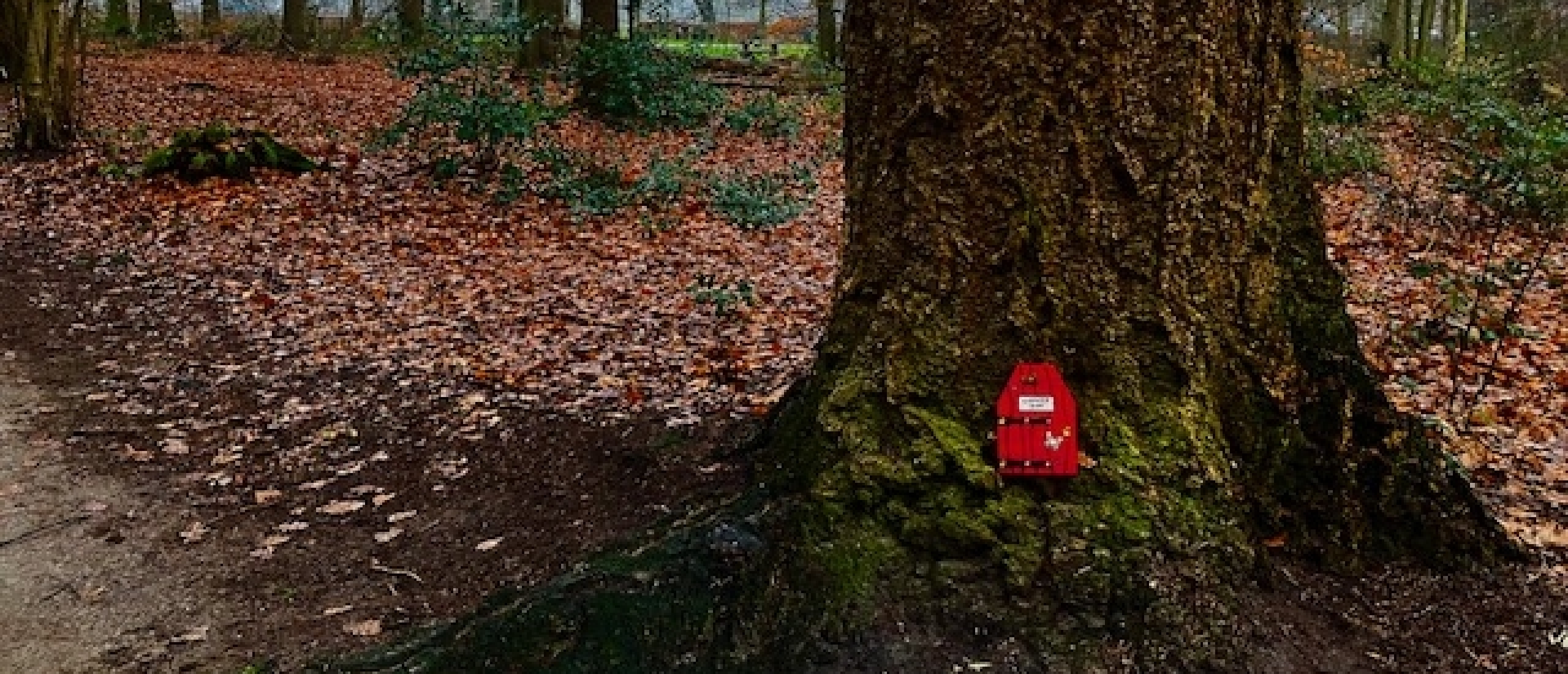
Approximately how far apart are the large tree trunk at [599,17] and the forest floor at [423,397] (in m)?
3.38

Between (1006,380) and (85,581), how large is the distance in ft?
12.2

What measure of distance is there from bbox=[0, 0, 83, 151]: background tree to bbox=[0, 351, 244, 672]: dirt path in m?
7.81

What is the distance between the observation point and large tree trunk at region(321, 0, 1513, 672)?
260 cm

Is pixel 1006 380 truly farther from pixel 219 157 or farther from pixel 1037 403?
pixel 219 157

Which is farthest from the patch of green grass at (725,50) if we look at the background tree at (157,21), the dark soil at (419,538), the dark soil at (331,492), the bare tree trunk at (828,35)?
the dark soil at (419,538)

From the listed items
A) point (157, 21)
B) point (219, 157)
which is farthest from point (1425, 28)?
point (157, 21)

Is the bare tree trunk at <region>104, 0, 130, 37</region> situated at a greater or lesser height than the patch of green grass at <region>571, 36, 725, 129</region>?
greater

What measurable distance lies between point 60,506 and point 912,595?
4.41m

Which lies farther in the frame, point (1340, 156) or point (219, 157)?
point (219, 157)

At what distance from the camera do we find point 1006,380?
273cm

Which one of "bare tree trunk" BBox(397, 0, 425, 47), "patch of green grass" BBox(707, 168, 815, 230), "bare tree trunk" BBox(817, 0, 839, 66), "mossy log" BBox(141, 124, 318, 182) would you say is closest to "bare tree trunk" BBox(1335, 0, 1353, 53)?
"bare tree trunk" BBox(817, 0, 839, 66)

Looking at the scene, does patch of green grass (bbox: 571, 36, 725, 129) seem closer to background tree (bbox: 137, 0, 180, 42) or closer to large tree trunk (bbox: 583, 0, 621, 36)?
large tree trunk (bbox: 583, 0, 621, 36)

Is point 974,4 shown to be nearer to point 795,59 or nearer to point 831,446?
point 831,446

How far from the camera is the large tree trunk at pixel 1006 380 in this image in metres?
2.60
